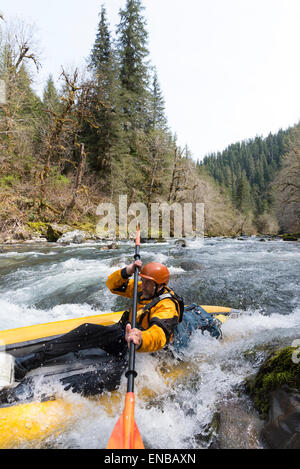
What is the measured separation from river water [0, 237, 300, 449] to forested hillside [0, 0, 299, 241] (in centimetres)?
580

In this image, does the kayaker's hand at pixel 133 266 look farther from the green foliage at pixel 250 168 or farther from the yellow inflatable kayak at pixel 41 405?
the green foliage at pixel 250 168

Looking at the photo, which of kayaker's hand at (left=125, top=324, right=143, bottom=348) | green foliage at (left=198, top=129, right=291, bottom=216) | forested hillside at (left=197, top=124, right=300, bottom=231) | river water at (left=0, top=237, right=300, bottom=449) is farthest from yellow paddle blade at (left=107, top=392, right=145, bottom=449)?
green foliage at (left=198, top=129, right=291, bottom=216)

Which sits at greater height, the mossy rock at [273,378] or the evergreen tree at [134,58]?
the evergreen tree at [134,58]

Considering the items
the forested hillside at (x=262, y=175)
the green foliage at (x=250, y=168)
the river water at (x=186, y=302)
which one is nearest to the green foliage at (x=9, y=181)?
the river water at (x=186, y=302)

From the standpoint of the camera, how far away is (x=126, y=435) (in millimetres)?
1359

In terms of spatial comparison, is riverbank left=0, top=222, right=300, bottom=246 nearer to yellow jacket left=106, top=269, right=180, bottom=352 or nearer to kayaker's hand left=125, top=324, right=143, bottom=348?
yellow jacket left=106, top=269, right=180, bottom=352

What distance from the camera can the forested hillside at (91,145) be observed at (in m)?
13.7

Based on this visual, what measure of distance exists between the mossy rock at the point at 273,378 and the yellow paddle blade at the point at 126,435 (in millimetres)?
820

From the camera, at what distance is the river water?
1.66 m

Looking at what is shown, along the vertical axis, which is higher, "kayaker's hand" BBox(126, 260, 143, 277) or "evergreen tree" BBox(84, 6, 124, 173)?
"evergreen tree" BBox(84, 6, 124, 173)

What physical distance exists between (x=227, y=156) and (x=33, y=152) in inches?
3738

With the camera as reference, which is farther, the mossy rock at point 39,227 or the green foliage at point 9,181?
the green foliage at point 9,181

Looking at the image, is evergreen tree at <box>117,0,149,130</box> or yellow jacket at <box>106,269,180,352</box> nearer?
yellow jacket at <box>106,269,180,352</box>
